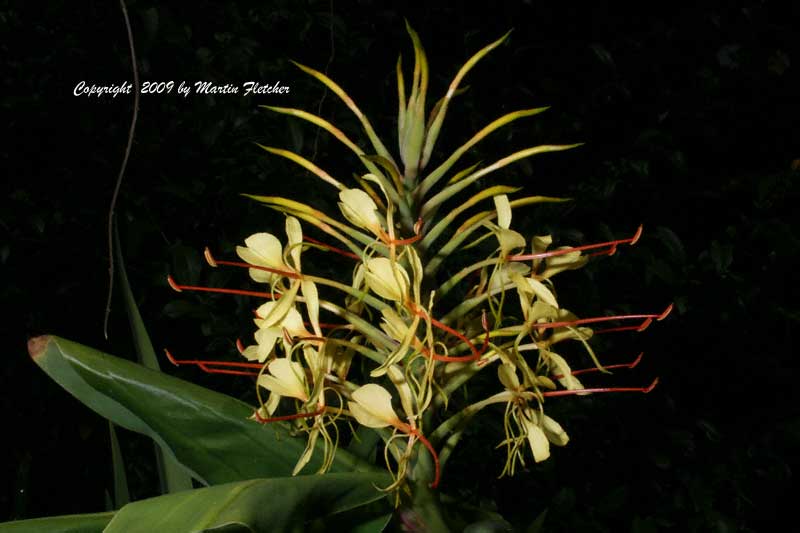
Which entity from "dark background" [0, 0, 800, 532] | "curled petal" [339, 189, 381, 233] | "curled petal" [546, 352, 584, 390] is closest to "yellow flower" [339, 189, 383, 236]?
"curled petal" [339, 189, 381, 233]

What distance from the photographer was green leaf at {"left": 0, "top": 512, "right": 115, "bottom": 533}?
1.20ft

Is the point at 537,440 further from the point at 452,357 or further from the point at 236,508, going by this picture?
the point at 236,508

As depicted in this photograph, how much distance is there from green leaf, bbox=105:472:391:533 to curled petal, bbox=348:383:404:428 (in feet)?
0.17

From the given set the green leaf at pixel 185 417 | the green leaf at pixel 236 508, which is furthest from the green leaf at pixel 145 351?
the green leaf at pixel 236 508

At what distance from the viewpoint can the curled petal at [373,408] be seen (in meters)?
0.38

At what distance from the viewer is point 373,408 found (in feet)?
1.26

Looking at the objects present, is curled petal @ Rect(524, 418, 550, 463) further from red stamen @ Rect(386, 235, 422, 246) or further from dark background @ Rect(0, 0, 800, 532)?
dark background @ Rect(0, 0, 800, 532)

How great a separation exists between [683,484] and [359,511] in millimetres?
886

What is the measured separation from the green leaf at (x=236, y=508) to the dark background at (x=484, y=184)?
77cm

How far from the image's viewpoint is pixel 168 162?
3.83ft

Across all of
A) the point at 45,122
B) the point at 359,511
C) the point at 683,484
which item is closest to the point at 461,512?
the point at 359,511

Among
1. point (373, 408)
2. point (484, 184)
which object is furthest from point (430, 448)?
point (484, 184)

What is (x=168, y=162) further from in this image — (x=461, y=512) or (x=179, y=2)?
(x=461, y=512)

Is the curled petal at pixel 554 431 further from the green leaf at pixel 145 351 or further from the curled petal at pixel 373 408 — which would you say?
the green leaf at pixel 145 351
